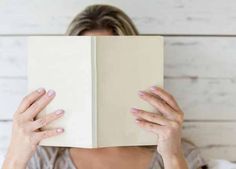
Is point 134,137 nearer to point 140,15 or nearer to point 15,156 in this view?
point 15,156

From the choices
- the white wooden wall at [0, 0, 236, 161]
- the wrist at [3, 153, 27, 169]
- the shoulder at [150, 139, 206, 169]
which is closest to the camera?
the wrist at [3, 153, 27, 169]

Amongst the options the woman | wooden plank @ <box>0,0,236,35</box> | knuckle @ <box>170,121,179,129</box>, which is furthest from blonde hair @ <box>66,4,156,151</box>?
knuckle @ <box>170,121,179,129</box>

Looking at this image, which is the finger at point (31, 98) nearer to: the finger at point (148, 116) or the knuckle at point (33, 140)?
the knuckle at point (33, 140)

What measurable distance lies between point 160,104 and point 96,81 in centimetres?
14

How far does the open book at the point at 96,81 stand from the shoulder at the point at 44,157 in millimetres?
147

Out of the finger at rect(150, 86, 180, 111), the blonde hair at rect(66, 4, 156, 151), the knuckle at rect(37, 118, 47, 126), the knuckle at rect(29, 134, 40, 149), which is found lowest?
the knuckle at rect(29, 134, 40, 149)

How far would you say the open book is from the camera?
854mm

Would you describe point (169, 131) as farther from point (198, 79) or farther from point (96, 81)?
point (198, 79)

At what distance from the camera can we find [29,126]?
90 cm

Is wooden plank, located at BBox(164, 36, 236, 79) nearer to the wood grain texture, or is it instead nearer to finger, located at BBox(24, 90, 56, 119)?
the wood grain texture

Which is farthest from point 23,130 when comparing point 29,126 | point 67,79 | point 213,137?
point 213,137

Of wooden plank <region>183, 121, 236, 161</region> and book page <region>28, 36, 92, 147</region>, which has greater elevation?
book page <region>28, 36, 92, 147</region>

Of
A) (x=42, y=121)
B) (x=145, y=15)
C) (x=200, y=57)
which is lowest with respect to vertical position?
(x=42, y=121)

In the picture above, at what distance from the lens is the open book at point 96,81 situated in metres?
0.85
